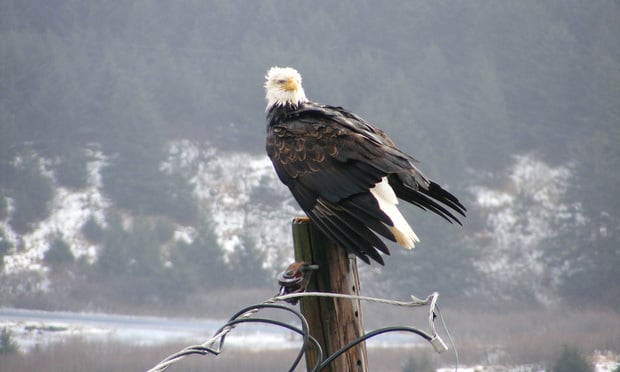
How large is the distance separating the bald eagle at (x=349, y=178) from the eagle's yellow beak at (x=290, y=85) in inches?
10.6

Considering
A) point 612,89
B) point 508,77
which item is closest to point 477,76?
point 508,77

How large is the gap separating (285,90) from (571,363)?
45.9 ft

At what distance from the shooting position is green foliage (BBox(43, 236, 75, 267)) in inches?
1136

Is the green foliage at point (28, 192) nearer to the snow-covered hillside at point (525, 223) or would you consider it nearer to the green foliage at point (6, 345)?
the green foliage at point (6, 345)

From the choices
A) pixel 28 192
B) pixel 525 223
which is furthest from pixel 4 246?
pixel 525 223

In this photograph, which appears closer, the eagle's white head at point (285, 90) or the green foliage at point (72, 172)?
the eagle's white head at point (285, 90)

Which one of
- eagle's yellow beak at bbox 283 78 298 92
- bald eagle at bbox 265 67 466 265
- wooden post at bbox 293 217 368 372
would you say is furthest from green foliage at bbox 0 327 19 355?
wooden post at bbox 293 217 368 372

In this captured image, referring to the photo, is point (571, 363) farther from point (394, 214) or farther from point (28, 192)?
point (28, 192)

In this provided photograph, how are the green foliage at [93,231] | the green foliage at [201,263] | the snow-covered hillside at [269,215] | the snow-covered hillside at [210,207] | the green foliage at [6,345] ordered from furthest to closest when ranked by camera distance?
1. the green foliage at [93,231]
2. the snow-covered hillside at [210,207]
3. the green foliage at [201,263]
4. the snow-covered hillside at [269,215]
5. the green foliage at [6,345]

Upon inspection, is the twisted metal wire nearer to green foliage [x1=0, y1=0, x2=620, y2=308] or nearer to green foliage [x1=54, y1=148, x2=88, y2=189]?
green foliage [x1=0, y1=0, x2=620, y2=308]

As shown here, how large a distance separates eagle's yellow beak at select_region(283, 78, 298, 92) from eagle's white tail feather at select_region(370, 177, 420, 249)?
70.6 inches

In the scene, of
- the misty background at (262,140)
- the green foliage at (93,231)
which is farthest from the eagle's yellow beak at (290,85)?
the green foliage at (93,231)

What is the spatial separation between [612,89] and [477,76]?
6.28m

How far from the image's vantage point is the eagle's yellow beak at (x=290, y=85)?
19.9ft
